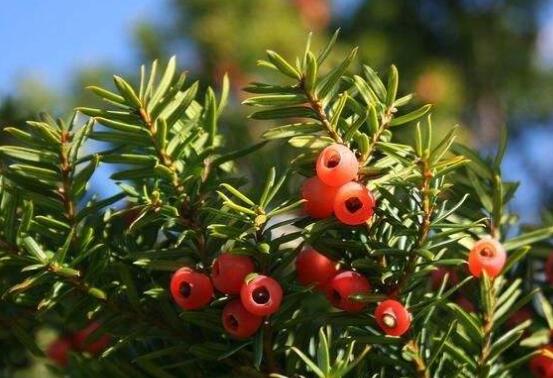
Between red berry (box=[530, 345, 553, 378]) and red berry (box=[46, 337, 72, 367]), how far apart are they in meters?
0.36

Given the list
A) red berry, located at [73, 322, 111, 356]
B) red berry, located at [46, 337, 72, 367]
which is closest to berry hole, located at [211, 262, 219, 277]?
red berry, located at [73, 322, 111, 356]

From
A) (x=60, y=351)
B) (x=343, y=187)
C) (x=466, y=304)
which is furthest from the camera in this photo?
(x=60, y=351)

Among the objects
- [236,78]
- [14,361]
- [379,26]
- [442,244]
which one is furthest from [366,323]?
[379,26]

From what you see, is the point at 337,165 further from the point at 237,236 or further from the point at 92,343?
the point at 92,343

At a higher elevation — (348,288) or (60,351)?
(348,288)

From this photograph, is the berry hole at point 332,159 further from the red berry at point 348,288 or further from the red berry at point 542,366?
the red berry at point 542,366

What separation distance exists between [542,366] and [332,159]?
0.20 metres

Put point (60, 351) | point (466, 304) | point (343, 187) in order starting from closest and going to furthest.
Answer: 1. point (343, 187)
2. point (466, 304)
3. point (60, 351)

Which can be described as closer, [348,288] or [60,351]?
[348,288]

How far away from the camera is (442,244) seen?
502 millimetres

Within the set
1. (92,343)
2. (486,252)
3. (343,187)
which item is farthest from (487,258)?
(92,343)

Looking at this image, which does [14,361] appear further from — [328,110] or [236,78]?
[236,78]

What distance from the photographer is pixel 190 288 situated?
518 mm

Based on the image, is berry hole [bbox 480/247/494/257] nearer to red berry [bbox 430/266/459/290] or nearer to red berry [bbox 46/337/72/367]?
red berry [bbox 430/266/459/290]
